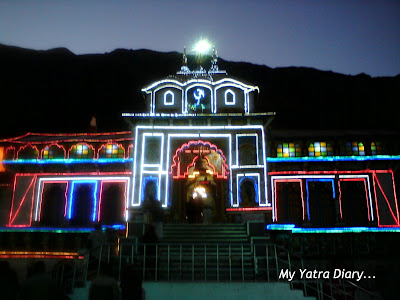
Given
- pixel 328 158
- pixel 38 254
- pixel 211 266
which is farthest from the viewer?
pixel 328 158

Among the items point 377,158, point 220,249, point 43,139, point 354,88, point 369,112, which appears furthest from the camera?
point 354,88

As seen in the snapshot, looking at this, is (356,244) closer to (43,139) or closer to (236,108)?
(236,108)

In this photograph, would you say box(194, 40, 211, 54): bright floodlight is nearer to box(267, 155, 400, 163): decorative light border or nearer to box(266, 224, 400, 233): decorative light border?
box(267, 155, 400, 163): decorative light border

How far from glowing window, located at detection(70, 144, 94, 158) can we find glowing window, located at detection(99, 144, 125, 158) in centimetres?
69

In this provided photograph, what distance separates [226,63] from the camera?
2127 inches

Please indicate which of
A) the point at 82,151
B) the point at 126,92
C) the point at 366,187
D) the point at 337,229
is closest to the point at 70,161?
the point at 82,151

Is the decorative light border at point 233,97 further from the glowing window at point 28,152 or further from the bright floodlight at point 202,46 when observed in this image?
the glowing window at point 28,152

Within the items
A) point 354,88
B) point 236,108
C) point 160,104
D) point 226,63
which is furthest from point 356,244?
point 226,63

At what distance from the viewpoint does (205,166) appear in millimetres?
25438

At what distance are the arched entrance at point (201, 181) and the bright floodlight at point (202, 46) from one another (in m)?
6.77

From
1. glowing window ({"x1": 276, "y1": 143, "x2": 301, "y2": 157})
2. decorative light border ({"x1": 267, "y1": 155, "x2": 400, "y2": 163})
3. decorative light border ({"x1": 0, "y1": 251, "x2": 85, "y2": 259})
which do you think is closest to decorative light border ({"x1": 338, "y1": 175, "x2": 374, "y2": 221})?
decorative light border ({"x1": 267, "y1": 155, "x2": 400, "y2": 163})

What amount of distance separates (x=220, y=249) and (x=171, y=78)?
13.0m

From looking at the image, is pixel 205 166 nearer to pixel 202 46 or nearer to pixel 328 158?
pixel 328 158

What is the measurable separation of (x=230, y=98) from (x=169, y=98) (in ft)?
12.9
